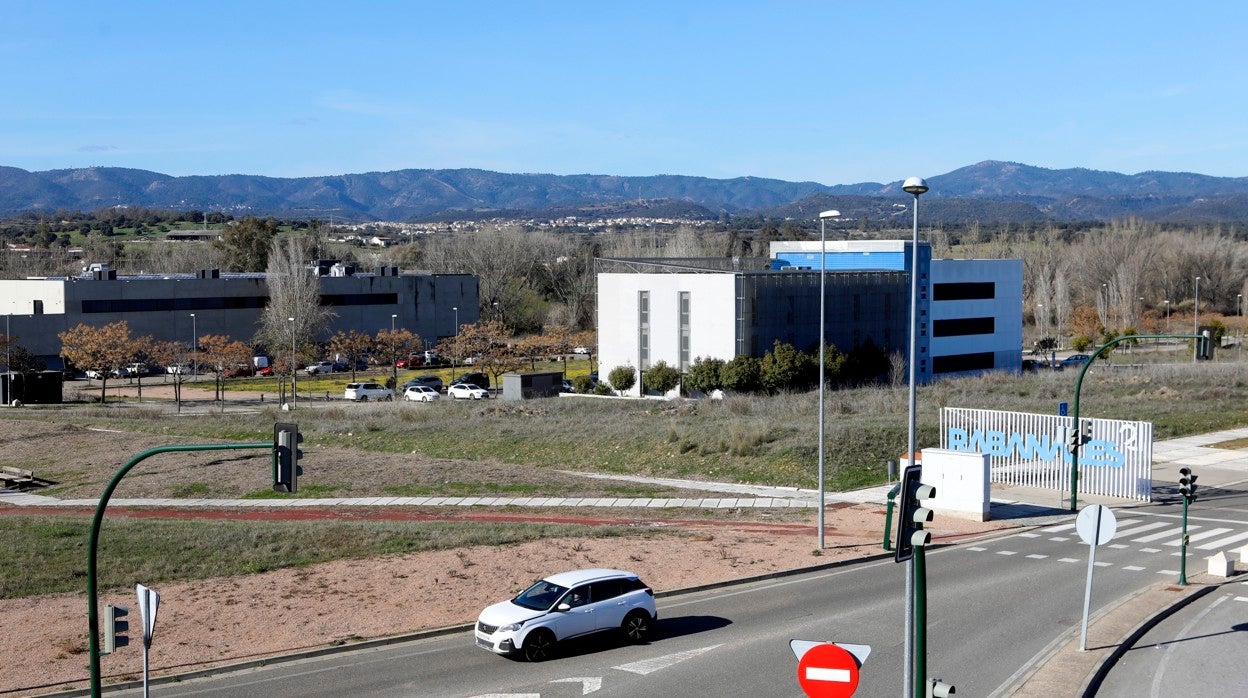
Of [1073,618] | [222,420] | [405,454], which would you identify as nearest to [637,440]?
[405,454]

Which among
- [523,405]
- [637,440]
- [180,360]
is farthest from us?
[180,360]

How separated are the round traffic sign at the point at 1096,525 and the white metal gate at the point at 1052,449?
14991 mm

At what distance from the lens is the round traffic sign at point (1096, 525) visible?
2058cm

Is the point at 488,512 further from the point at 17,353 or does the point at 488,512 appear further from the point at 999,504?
the point at 17,353

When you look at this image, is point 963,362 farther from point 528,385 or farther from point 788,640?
point 788,640

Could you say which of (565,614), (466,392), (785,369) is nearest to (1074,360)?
(785,369)

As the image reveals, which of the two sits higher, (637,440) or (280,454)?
(280,454)

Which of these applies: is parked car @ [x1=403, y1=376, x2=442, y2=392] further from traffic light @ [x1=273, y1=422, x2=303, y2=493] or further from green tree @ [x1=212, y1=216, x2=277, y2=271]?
green tree @ [x1=212, y1=216, x2=277, y2=271]

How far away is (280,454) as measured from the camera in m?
17.8

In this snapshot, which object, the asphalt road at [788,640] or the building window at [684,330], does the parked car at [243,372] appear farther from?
the asphalt road at [788,640]

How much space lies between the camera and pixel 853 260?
323ft

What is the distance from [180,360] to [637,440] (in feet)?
151

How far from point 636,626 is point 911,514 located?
30.3 ft

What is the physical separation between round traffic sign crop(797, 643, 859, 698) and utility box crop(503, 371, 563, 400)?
6077 cm
